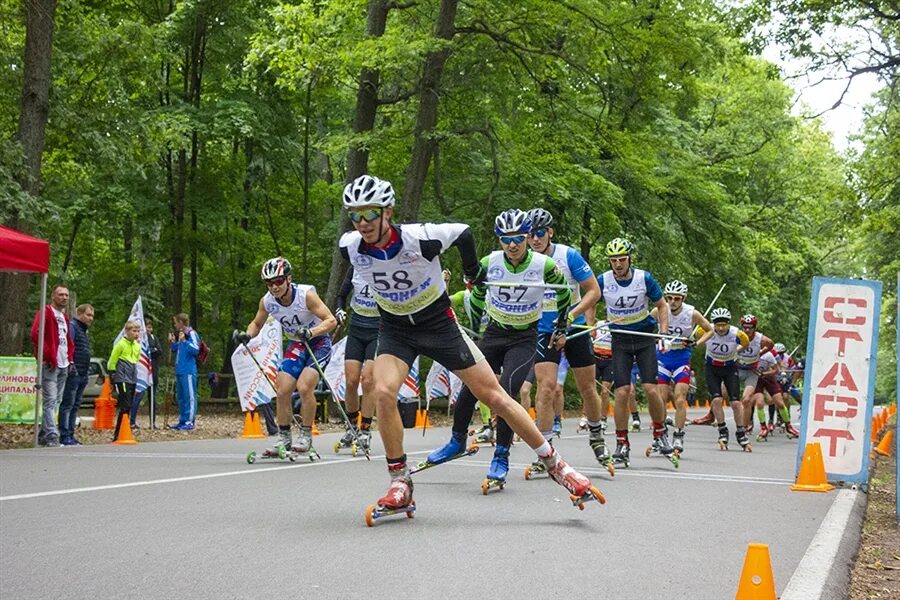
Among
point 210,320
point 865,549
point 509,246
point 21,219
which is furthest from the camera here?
point 210,320

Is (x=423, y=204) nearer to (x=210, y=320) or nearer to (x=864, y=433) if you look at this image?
(x=210, y=320)

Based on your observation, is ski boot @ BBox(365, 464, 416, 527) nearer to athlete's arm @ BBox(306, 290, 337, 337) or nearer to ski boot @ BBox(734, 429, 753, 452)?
athlete's arm @ BBox(306, 290, 337, 337)

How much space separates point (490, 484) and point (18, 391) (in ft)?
28.1

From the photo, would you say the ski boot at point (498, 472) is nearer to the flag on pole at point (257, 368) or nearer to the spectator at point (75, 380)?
the spectator at point (75, 380)

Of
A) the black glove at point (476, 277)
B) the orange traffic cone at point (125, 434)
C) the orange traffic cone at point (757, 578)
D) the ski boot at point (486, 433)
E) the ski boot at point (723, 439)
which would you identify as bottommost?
the orange traffic cone at point (125, 434)

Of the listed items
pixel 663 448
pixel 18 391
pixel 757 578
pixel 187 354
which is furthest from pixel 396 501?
pixel 187 354

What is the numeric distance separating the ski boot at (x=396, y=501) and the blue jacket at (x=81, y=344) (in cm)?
1026

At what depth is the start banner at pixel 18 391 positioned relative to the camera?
51.6 ft

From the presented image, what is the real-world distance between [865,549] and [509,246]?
375cm

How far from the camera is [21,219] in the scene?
680 inches

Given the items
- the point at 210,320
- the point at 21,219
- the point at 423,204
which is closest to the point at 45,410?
the point at 21,219

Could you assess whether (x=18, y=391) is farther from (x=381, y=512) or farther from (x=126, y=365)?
(x=381, y=512)

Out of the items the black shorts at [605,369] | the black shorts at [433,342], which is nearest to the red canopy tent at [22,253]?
the black shorts at [433,342]

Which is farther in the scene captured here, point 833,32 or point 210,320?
point 210,320
